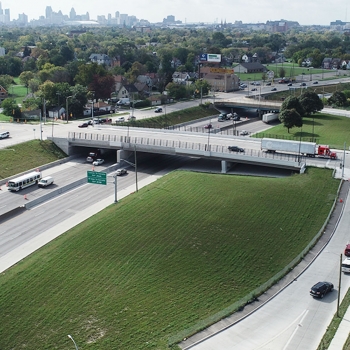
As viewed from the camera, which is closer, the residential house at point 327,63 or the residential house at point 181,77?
the residential house at point 181,77

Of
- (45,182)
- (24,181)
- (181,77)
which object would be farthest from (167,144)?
(181,77)

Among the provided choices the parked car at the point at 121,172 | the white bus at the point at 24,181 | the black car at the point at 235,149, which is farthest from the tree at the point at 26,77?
the black car at the point at 235,149

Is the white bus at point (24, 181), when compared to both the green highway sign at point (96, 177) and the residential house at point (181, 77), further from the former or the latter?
the residential house at point (181, 77)

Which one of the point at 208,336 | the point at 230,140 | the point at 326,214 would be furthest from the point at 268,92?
the point at 208,336

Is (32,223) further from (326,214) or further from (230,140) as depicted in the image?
(230,140)

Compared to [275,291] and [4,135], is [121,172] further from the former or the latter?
[275,291]

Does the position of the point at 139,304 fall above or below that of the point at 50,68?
below
